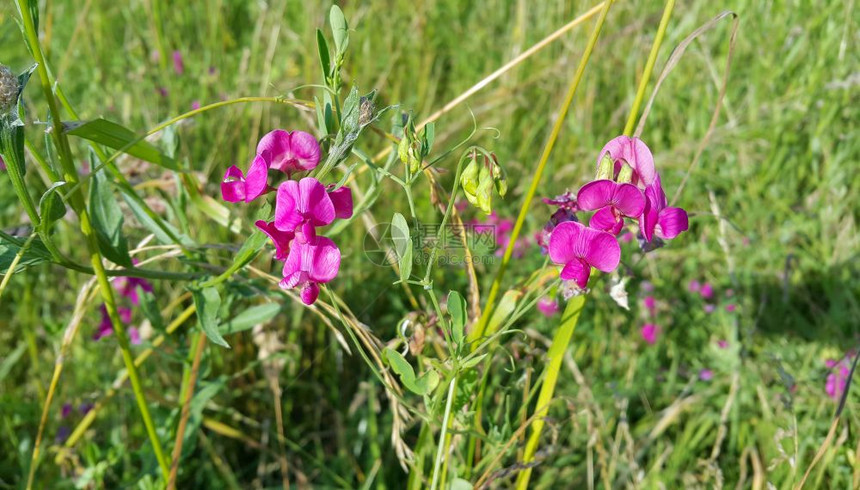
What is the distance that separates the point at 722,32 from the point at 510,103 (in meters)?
0.75

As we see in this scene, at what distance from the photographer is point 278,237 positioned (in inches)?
33.8

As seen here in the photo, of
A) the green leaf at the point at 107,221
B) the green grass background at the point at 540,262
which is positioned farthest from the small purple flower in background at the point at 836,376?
the green leaf at the point at 107,221

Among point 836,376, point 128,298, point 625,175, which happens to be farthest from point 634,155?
point 128,298

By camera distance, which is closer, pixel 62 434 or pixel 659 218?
pixel 659 218

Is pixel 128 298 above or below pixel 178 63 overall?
below

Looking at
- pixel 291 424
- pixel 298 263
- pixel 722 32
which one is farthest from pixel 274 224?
pixel 722 32

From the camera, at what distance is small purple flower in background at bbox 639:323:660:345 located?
1.85 m

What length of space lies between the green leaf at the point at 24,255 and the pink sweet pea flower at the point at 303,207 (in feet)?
1.01

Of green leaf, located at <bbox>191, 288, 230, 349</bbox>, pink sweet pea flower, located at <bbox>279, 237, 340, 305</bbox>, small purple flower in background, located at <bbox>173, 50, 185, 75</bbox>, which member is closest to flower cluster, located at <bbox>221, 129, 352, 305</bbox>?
pink sweet pea flower, located at <bbox>279, 237, 340, 305</bbox>

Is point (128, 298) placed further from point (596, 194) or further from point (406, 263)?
point (596, 194)

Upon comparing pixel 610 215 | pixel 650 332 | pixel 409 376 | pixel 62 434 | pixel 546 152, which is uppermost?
pixel 546 152

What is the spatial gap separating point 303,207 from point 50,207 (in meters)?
0.29

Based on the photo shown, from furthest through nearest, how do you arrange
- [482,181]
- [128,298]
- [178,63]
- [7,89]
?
[178,63]
[128,298]
[482,181]
[7,89]

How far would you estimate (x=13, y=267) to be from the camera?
2.83 ft
